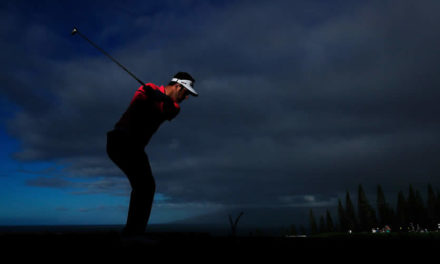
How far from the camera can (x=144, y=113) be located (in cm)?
431

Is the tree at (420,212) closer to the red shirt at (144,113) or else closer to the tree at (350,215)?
the tree at (350,215)

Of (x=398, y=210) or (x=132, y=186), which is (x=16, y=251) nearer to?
(x=132, y=186)

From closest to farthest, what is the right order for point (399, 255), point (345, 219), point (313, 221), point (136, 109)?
1. point (399, 255)
2. point (136, 109)
3. point (345, 219)
4. point (313, 221)

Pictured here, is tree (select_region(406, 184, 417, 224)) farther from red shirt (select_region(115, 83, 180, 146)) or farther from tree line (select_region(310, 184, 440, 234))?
red shirt (select_region(115, 83, 180, 146))

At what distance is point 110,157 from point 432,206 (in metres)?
104

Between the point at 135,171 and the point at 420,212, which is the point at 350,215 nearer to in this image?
the point at 420,212

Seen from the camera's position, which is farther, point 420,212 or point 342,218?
point 342,218

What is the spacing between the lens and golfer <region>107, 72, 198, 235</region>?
406 cm

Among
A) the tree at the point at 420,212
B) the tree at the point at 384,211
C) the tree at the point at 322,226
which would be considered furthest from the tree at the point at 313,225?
the tree at the point at 420,212

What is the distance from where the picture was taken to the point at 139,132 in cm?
427

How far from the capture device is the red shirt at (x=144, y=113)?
423 cm

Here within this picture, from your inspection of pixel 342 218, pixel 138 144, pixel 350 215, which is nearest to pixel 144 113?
pixel 138 144

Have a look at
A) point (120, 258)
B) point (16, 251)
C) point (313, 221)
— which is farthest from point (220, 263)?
point (313, 221)

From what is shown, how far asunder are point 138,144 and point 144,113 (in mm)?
480
